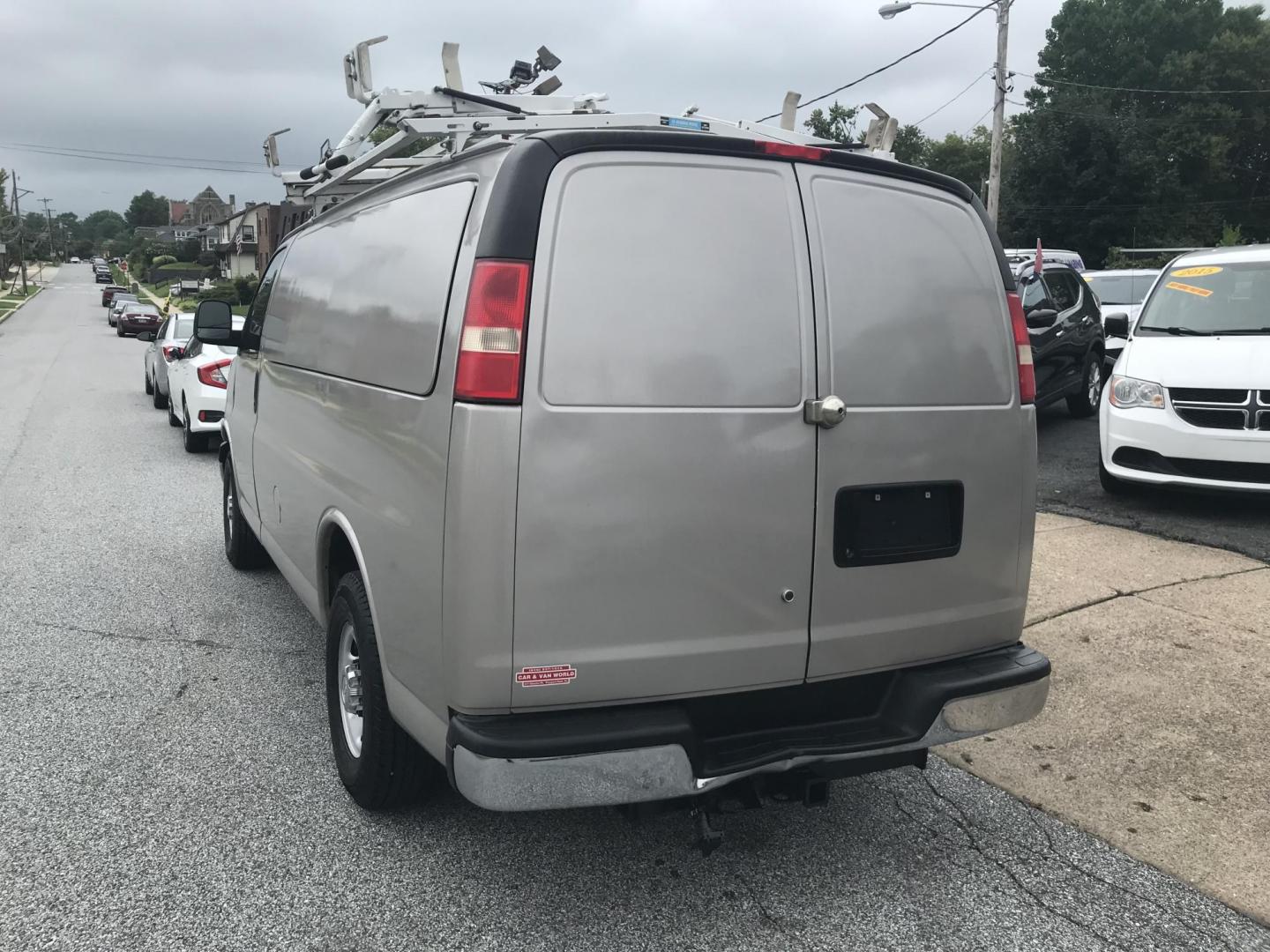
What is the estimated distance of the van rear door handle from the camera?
9.42ft

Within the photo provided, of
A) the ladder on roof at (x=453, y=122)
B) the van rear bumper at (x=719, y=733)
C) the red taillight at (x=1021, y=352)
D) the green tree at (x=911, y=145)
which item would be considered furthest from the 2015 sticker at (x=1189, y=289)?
the green tree at (x=911, y=145)

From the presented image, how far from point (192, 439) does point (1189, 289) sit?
9.82 meters

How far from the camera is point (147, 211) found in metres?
183

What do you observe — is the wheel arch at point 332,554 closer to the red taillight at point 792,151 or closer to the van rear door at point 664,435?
the van rear door at point 664,435

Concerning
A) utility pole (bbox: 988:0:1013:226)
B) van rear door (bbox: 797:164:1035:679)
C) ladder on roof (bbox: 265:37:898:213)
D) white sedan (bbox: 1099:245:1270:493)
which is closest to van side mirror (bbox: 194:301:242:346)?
ladder on roof (bbox: 265:37:898:213)

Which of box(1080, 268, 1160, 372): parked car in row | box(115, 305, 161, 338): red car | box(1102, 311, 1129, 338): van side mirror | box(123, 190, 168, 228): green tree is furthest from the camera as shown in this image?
box(123, 190, 168, 228): green tree

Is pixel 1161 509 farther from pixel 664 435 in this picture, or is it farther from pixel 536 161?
pixel 536 161

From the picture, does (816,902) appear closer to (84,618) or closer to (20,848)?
(20,848)

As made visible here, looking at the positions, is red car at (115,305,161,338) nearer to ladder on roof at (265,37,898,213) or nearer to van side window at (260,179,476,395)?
ladder on roof at (265,37,898,213)

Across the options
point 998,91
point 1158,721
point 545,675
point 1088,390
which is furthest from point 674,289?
point 998,91

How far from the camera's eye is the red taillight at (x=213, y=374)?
1100cm

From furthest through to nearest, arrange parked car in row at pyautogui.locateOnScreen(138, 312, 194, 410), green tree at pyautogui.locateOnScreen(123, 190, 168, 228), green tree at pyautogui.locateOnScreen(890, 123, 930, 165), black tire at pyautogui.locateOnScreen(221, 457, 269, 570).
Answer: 1. green tree at pyautogui.locateOnScreen(123, 190, 168, 228)
2. green tree at pyautogui.locateOnScreen(890, 123, 930, 165)
3. parked car in row at pyautogui.locateOnScreen(138, 312, 194, 410)
4. black tire at pyautogui.locateOnScreen(221, 457, 269, 570)

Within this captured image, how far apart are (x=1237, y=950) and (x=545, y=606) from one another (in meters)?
2.17

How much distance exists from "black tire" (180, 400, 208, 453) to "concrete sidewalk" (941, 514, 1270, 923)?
28.6 ft
